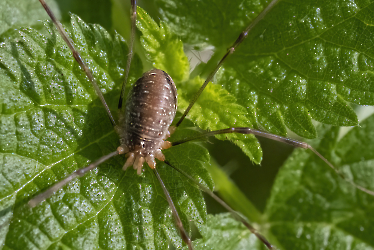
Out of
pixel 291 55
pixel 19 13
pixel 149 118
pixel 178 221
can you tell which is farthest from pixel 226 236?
pixel 19 13

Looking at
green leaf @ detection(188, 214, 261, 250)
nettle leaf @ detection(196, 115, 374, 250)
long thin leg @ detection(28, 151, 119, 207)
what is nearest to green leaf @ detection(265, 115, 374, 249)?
nettle leaf @ detection(196, 115, 374, 250)

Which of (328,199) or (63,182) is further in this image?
(328,199)

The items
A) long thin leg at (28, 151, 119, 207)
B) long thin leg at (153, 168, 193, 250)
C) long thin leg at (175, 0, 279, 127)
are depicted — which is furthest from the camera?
long thin leg at (175, 0, 279, 127)

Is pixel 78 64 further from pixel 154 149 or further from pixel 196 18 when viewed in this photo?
pixel 196 18

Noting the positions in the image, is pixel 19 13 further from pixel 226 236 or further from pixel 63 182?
pixel 226 236

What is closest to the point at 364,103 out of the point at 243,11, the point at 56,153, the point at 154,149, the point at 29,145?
the point at 243,11

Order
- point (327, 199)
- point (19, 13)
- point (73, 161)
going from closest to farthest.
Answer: point (73, 161) → point (19, 13) → point (327, 199)

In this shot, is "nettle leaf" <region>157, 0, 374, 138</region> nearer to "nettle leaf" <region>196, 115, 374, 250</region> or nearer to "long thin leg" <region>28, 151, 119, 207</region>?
"nettle leaf" <region>196, 115, 374, 250</region>

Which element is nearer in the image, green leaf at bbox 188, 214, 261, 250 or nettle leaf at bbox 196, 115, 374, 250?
green leaf at bbox 188, 214, 261, 250
